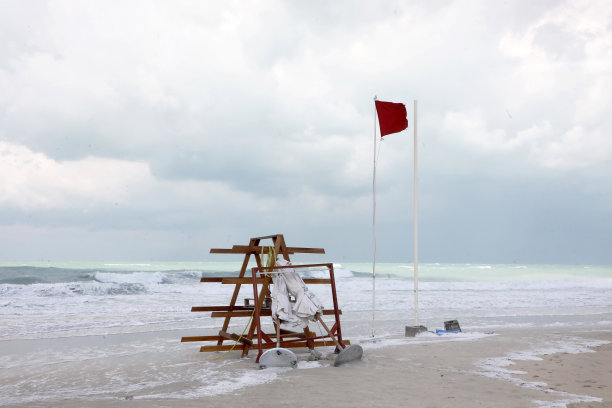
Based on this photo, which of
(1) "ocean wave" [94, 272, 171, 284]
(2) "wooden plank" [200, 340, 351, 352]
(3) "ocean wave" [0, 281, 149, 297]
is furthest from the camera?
(1) "ocean wave" [94, 272, 171, 284]

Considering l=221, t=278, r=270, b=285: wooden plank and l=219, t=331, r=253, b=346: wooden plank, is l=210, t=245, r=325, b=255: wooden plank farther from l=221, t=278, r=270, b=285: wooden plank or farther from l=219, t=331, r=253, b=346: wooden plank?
l=219, t=331, r=253, b=346: wooden plank

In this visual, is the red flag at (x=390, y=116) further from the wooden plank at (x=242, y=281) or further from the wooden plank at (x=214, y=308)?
the wooden plank at (x=214, y=308)

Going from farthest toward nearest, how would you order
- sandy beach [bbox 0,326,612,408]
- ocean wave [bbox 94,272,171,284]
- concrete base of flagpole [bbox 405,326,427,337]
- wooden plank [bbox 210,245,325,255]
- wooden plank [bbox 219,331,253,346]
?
1. ocean wave [bbox 94,272,171,284]
2. concrete base of flagpole [bbox 405,326,427,337]
3. wooden plank [bbox 210,245,325,255]
4. wooden plank [bbox 219,331,253,346]
5. sandy beach [bbox 0,326,612,408]

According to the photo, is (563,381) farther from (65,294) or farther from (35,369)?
(65,294)

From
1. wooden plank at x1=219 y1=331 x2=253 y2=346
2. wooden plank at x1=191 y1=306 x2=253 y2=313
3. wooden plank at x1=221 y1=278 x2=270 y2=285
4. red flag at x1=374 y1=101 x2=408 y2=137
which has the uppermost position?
red flag at x1=374 y1=101 x2=408 y2=137

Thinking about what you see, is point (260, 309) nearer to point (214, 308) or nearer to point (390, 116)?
point (214, 308)

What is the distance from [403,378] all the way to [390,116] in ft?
18.7

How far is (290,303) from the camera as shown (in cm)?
789

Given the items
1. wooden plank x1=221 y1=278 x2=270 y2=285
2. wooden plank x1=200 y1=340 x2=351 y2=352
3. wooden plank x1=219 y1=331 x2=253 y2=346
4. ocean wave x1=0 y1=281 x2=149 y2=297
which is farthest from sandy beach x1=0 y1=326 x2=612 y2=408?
ocean wave x1=0 y1=281 x2=149 y2=297

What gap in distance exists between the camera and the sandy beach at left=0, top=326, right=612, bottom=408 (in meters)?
5.66

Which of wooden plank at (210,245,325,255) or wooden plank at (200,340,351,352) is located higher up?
wooden plank at (210,245,325,255)

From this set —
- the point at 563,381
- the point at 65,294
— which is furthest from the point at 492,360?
the point at 65,294

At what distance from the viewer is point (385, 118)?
34.5ft

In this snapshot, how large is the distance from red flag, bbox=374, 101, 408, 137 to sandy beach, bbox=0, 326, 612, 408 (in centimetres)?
438
